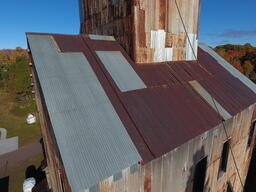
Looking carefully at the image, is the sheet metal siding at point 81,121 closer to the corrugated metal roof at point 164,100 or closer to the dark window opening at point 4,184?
the corrugated metal roof at point 164,100

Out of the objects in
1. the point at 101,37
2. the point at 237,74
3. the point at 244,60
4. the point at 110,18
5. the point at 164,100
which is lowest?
the point at 244,60

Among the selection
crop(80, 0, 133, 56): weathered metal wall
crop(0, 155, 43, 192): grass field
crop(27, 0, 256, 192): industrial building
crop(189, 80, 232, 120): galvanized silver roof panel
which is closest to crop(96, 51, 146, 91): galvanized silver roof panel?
crop(27, 0, 256, 192): industrial building

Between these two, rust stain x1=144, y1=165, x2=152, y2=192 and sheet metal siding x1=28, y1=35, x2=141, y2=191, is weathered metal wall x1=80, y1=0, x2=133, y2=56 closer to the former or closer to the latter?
sheet metal siding x1=28, y1=35, x2=141, y2=191

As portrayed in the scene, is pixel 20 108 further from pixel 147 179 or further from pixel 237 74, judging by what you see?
pixel 237 74

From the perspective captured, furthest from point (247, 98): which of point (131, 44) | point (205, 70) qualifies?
point (131, 44)

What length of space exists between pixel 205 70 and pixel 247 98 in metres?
2.01

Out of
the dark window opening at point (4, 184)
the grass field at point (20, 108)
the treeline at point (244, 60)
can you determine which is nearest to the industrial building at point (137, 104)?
the dark window opening at point (4, 184)

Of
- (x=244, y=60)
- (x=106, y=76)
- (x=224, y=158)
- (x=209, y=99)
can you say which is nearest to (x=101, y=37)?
(x=106, y=76)

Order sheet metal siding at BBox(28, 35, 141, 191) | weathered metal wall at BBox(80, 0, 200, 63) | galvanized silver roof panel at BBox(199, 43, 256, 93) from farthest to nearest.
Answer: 1. galvanized silver roof panel at BBox(199, 43, 256, 93)
2. weathered metal wall at BBox(80, 0, 200, 63)
3. sheet metal siding at BBox(28, 35, 141, 191)

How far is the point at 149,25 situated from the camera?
5.49 metres

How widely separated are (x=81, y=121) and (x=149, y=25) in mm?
4134

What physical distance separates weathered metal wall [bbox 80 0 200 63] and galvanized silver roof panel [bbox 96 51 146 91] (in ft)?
1.80

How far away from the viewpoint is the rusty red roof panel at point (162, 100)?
3.44m

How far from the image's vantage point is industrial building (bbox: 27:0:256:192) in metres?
2.88
